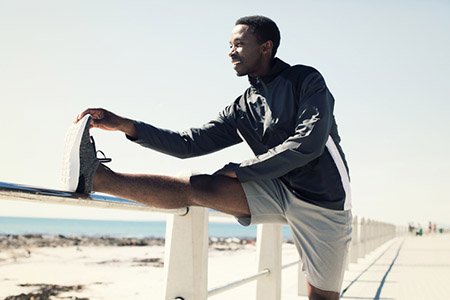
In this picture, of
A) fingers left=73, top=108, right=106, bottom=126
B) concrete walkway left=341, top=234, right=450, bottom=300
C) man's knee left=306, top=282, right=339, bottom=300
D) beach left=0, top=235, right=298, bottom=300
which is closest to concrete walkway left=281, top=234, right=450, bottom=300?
concrete walkway left=341, top=234, right=450, bottom=300

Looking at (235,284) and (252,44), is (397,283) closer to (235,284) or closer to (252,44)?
(235,284)

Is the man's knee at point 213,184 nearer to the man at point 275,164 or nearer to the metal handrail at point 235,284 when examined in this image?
the man at point 275,164

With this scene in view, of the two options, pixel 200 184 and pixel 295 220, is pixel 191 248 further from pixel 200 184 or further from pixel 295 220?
pixel 295 220

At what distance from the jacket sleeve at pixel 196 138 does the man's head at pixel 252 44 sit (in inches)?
12.0

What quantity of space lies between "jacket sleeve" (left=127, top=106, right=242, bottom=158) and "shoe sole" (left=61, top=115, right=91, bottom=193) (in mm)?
571

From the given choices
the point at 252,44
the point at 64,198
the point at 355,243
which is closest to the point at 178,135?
→ the point at 252,44

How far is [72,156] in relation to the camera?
1.80 metres

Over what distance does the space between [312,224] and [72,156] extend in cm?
109

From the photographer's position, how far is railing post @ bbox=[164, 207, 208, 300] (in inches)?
77.2

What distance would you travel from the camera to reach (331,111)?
224 cm

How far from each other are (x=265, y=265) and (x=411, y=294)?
8.95 feet

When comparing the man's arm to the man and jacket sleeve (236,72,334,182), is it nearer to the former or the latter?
the man

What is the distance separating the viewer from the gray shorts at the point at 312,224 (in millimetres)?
2271

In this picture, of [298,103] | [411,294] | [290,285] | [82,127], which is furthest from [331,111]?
[290,285]
